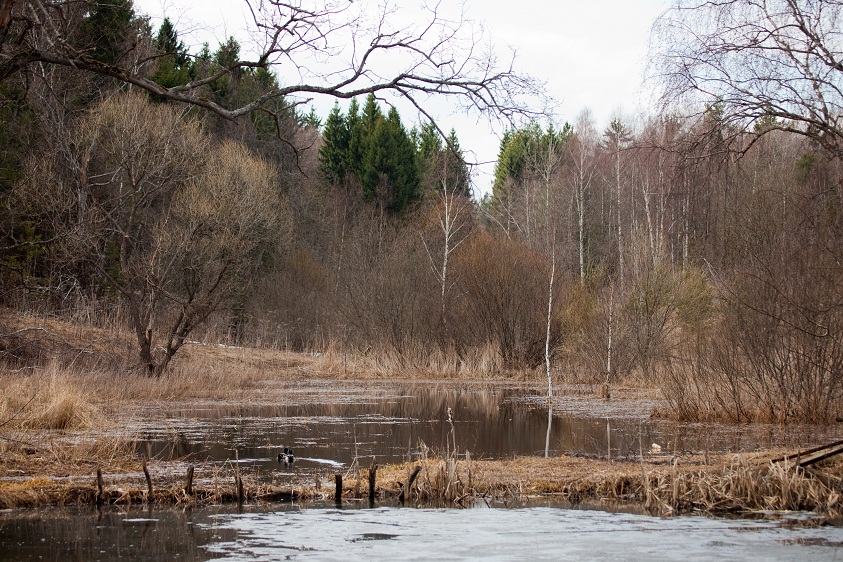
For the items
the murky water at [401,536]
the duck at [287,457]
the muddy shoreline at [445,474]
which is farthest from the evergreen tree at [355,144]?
the murky water at [401,536]

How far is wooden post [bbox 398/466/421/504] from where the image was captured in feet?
34.1

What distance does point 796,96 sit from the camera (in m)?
11.5

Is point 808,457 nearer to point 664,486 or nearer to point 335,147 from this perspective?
point 664,486

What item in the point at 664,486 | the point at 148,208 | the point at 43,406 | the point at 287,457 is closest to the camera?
the point at 664,486

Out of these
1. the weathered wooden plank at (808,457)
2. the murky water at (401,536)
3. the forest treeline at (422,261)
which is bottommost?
the murky water at (401,536)

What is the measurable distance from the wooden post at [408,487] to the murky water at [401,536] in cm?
46

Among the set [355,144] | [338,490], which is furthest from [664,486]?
[355,144]

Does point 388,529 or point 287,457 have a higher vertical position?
point 287,457

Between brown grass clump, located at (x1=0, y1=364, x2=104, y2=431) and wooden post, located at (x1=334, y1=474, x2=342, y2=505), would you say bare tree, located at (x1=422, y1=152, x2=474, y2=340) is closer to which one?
brown grass clump, located at (x1=0, y1=364, x2=104, y2=431)

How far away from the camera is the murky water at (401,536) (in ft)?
26.6

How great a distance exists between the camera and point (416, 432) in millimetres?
17125

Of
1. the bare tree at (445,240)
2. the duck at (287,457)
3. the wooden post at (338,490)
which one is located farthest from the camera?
the bare tree at (445,240)

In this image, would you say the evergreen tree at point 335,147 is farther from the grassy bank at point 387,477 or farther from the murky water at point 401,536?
the murky water at point 401,536

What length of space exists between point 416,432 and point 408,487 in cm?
666
